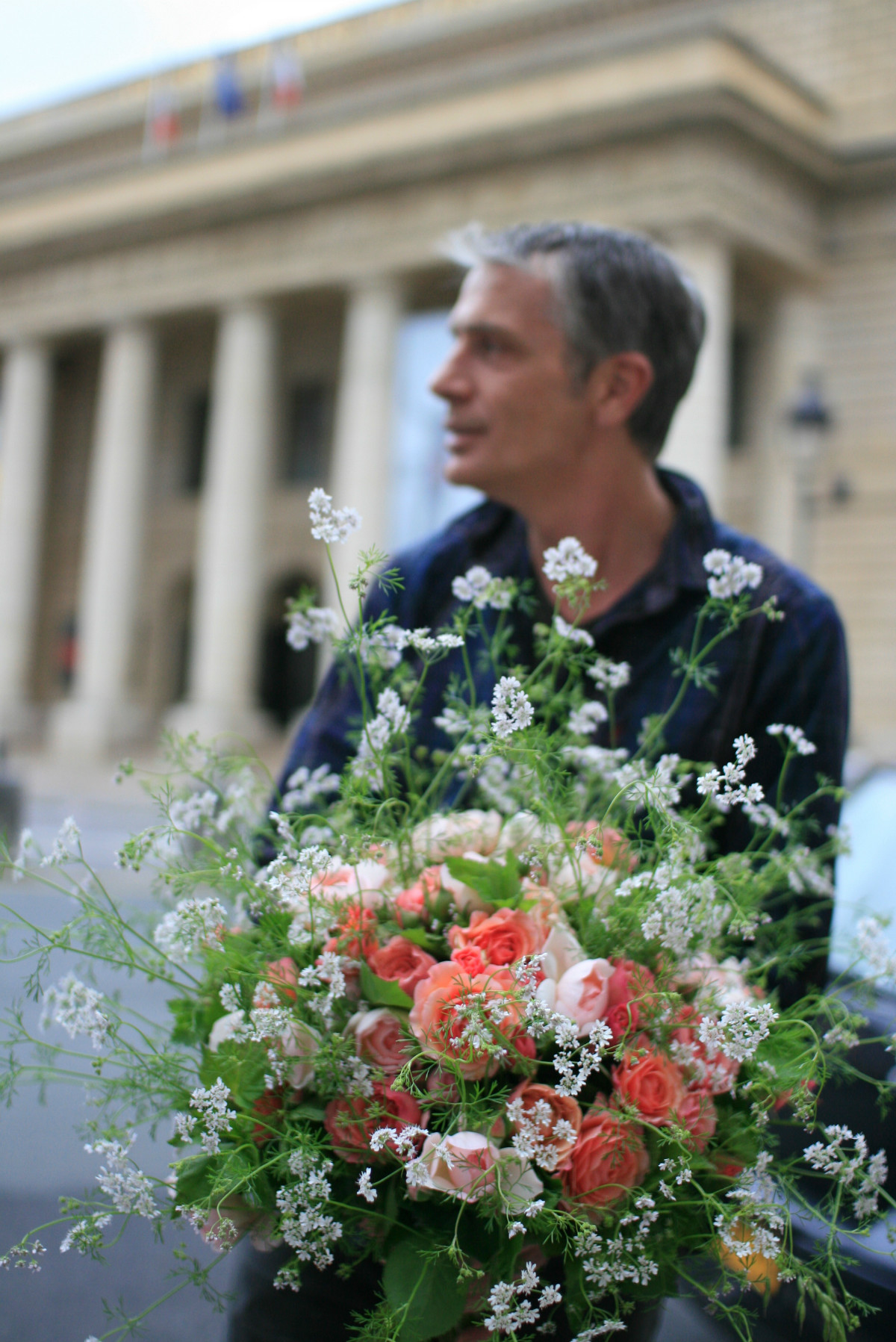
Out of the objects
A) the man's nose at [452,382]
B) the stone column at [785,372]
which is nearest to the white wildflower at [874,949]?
the man's nose at [452,382]

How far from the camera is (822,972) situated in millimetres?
1869

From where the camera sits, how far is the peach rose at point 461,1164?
1.07 metres

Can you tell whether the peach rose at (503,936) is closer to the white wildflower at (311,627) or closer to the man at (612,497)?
the white wildflower at (311,627)

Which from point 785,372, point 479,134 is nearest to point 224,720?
point 479,134

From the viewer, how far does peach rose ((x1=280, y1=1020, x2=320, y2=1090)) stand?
3.92 feet

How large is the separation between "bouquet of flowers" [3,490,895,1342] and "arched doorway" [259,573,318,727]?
26.8 m

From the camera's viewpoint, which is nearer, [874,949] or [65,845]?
[65,845]

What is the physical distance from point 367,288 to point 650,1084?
23921mm

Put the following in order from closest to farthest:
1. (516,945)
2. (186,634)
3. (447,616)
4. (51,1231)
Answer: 1. (516,945)
2. (51,1231)
3. (447,616)
4. (186,634)

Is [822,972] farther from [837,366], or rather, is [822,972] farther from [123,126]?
[123,126]

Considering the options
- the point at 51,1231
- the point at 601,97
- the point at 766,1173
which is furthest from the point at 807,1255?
the point at 601,97

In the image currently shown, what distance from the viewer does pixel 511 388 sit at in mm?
2133

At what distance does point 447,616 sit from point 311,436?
1123 inches

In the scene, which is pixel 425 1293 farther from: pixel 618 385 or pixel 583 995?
pixel 618 385
